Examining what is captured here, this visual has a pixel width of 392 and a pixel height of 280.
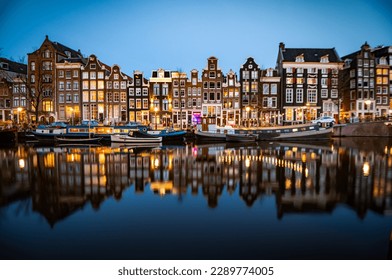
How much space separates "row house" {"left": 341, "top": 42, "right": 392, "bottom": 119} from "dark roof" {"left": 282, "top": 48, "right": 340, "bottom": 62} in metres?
3.52

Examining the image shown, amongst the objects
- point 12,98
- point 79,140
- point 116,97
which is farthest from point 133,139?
point 12,98

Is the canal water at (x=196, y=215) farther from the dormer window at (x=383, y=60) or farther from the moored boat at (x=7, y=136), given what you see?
the dormer window at (x=383, y=60)

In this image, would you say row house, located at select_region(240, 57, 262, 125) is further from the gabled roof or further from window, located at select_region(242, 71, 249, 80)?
the gabled roof

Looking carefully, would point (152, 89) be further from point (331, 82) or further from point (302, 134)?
point (331, 82)

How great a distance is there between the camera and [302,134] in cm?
3303

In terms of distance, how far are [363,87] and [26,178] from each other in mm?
45731

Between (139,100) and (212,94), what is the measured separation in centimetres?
932

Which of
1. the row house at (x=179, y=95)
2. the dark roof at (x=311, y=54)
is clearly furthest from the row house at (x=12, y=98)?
the dark roof at (x=311, y=54)

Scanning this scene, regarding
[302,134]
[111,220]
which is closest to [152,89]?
[302,134]

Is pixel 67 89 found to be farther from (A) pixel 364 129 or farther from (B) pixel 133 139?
(A) pixel 364 129

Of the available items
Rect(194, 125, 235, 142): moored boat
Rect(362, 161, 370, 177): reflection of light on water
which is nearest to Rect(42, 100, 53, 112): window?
Rect(194, 125, 235, 142): moored boat

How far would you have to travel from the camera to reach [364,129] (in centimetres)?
3709

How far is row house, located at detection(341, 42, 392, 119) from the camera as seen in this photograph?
4547 cm
